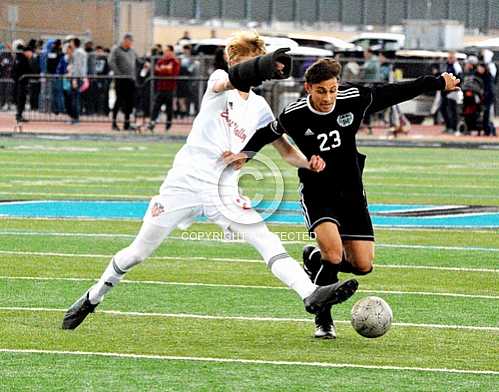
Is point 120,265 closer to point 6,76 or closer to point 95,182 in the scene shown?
point 95,182

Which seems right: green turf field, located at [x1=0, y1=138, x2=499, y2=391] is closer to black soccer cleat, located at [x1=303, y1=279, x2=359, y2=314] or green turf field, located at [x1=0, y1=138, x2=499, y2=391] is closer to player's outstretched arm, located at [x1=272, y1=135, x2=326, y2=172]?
black soccer cleat, located at [x1=303, y1=279, x2=359, y2=314]

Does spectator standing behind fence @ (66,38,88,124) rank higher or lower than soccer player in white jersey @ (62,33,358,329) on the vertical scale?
lower

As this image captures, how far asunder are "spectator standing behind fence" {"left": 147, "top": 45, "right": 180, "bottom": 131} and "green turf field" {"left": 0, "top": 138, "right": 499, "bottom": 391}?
60.0 ft

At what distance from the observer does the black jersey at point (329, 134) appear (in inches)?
362

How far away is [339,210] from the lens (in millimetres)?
9305

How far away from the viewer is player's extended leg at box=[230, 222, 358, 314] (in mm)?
8453

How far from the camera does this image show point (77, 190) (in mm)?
19891

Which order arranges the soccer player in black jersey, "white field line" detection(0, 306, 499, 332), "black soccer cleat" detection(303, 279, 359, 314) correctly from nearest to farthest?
"black soccer cleat" detection(303, 279, 359, 314) < the soccer player in black jersey < "white field line" detection(0, 306, 499, 332)

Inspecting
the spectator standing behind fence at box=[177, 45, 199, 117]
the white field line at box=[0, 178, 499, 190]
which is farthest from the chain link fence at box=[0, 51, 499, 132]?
the white field line at box=[0, 178, 499, 190]

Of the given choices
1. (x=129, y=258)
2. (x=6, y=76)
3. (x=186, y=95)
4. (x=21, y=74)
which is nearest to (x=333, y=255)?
(x=129, y=258)

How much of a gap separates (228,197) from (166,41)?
51214mm

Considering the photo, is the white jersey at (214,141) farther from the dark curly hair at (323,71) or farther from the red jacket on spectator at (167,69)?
the red jacket on spectator at (167,69)

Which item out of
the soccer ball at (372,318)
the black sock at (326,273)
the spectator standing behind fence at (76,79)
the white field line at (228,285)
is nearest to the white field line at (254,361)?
the soccer ball at (372,318)

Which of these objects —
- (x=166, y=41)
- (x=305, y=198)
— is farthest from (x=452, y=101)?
(x=305, y=198)
